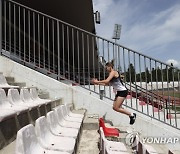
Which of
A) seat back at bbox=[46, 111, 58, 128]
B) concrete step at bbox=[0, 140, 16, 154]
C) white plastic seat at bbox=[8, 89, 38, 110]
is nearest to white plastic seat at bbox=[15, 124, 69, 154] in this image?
concrete step at bbox=[0, 140, 16, 154]

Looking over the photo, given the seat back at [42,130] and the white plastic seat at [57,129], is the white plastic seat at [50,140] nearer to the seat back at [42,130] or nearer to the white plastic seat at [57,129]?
the seat back at [42,130]

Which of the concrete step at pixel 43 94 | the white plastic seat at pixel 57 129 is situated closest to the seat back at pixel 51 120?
the white plastic seat at pixel 57 129

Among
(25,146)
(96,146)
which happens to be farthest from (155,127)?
(25,146)

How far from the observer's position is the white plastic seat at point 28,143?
163 centimetres

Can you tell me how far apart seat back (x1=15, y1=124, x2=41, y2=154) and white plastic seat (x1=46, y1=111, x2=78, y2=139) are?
61cm

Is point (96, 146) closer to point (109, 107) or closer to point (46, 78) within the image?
point (109, 107)

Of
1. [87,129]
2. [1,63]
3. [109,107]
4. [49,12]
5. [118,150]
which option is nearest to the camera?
[118,150]

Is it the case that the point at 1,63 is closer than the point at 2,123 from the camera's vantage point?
No

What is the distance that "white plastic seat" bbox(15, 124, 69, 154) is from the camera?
64.1 inches

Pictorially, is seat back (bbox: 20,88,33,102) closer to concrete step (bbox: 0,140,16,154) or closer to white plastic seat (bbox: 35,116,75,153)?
white plastic seat (bbox: 35,116,75,153)

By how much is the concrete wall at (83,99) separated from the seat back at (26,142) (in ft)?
11.4

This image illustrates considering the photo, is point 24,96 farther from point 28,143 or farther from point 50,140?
point 28,143

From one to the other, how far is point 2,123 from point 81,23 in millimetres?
12269

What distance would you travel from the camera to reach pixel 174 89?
18.1 feet
